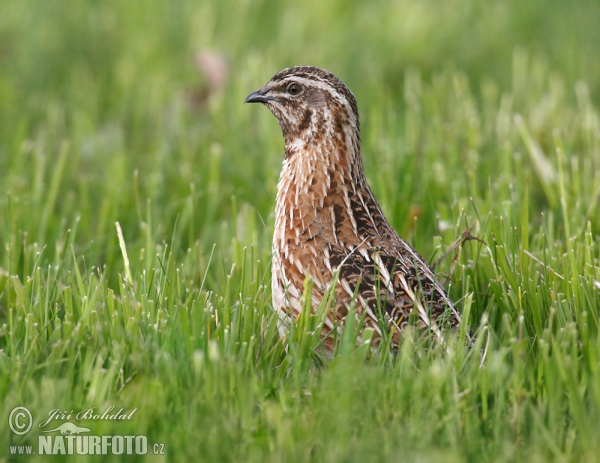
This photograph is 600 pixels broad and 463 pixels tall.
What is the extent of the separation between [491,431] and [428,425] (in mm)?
309

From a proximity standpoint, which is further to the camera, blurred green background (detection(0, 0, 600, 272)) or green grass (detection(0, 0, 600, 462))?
blurred green background (detection(0, 0, 600, 272))

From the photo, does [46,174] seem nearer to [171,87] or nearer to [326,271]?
[171,87]

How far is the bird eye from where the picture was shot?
4.77 m

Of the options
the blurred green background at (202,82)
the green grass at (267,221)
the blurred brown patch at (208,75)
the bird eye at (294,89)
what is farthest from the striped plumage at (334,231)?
the blurred brown patch at (208,75)

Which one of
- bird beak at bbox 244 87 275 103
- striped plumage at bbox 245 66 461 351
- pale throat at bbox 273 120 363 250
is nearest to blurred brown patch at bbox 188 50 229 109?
bird beak at bbox 244 87 275 103

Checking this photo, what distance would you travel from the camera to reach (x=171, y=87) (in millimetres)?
9242

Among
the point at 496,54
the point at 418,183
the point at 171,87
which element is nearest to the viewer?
the point at 418,183

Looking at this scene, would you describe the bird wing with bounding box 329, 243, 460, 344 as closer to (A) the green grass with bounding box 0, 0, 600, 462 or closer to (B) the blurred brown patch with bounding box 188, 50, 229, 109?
(A) the green grass with bounding box 0, 0, 600, 462

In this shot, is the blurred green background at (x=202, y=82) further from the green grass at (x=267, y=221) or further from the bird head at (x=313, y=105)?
the bird head at (x=313, y=105)

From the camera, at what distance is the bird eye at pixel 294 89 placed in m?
4.77

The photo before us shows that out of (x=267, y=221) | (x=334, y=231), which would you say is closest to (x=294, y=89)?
(x=334, y=231)

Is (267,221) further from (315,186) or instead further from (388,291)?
(388,291)

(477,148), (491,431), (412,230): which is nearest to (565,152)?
(477,148)

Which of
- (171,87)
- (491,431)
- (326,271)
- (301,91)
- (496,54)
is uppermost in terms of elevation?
(496,54)
